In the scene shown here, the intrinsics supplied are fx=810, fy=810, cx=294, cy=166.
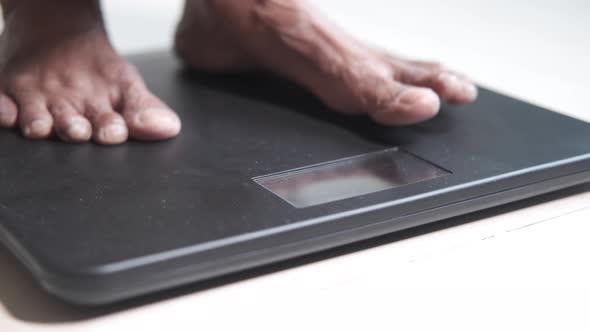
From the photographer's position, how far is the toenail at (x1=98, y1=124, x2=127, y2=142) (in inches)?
47.2

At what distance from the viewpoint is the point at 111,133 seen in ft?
3.94

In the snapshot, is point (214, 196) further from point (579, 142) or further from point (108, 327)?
point (579, 142)

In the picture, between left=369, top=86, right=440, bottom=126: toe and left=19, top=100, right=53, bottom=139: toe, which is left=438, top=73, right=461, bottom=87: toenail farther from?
left=19, top=100, right=53, bottom=139: toe

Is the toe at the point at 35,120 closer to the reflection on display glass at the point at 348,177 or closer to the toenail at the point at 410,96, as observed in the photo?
the reflection on display glass at the point at 348,177

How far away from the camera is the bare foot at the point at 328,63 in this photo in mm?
1296

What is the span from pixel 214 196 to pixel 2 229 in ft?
0.83

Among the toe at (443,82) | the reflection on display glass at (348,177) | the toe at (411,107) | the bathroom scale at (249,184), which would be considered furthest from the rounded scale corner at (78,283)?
the toe at (443,82)

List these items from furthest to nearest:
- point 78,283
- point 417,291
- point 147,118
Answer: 1. point 147,118
2. point 417,291
3. point 78,283

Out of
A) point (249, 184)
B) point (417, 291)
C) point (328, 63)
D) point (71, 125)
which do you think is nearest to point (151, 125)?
point (71, 125)

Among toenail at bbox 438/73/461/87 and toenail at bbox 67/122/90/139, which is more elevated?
toenail at bbox 438/73/461/87

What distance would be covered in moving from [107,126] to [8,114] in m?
0.17

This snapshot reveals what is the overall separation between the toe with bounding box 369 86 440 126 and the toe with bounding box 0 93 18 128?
22.8 inches

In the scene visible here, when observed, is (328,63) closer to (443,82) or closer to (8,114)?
(443,82)

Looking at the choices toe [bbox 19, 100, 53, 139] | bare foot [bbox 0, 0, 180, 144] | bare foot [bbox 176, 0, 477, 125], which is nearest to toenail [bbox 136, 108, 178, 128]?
bare foot [bbox 0, 0, 180, 144]
